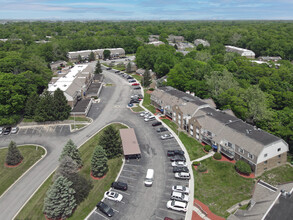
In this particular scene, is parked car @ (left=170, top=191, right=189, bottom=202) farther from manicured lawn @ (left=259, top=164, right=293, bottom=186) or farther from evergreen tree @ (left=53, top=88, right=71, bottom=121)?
evergreen tree @ (left=53, top=88, right=71, bottom=121)

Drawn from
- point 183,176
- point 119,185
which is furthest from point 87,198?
point 183,176

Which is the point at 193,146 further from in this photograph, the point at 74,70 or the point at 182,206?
the point at 74,70

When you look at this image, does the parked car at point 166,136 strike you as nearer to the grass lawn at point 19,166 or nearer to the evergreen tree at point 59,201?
the evergreen tree at point 59,201

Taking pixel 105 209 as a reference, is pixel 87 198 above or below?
below

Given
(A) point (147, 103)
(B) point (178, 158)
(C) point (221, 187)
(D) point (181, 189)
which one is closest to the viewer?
(D) point (181, 189)

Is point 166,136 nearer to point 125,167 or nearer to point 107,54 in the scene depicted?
point 125,167

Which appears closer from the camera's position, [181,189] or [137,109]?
[181,189]

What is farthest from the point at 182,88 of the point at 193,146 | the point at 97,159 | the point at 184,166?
the point at 97,159
